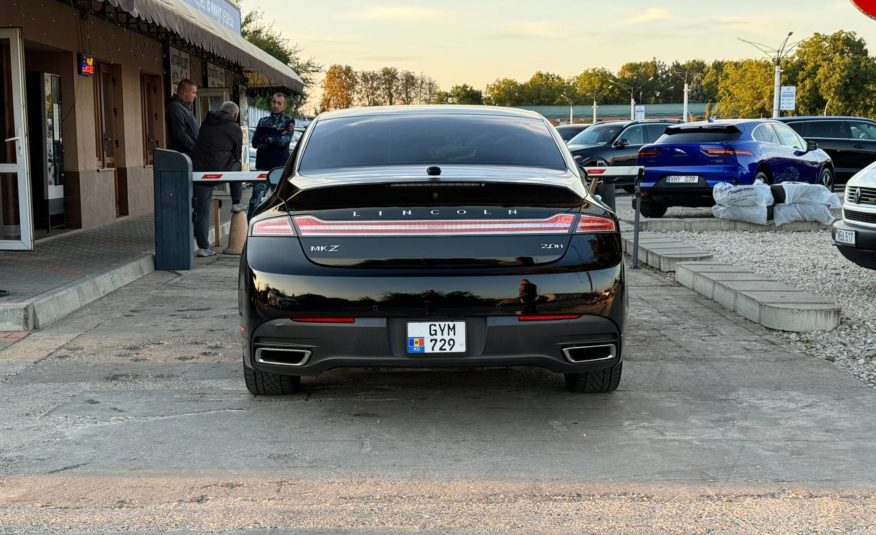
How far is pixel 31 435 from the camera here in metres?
5.23

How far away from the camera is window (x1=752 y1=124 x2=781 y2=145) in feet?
58.0

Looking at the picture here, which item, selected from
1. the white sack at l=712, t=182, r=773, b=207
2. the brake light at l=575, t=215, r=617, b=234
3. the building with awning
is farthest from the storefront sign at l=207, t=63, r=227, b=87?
the brake light at l=575, t=215, r=617, b=234

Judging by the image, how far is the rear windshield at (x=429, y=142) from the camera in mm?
5930

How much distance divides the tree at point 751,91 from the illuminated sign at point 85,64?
83.4 meters

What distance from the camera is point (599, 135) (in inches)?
1021

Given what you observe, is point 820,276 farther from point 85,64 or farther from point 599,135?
point 599,135

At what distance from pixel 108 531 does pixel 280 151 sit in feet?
34.0

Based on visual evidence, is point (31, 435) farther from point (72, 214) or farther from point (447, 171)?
point (72, 214)

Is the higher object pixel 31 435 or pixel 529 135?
pixel 529 135

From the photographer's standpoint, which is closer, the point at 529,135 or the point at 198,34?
the point at 529,135

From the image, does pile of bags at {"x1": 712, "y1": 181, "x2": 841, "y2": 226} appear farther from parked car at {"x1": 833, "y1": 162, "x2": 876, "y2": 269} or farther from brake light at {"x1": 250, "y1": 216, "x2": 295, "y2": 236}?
brake light at {"x1": 250, "y1": 216, "x2": 295, "y2": 236}

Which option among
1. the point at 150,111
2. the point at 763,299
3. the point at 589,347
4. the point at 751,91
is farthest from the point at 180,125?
the point at 751,91

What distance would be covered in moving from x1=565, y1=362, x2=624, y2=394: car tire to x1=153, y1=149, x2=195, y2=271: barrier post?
6.38 m

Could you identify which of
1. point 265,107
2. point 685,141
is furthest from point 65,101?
point 265,107
